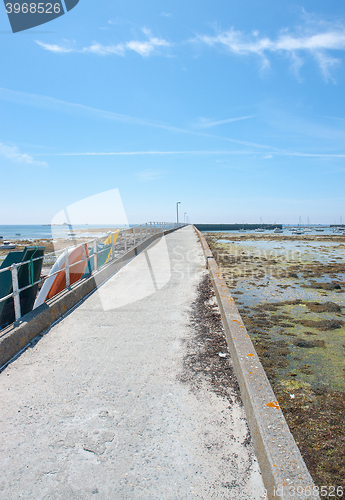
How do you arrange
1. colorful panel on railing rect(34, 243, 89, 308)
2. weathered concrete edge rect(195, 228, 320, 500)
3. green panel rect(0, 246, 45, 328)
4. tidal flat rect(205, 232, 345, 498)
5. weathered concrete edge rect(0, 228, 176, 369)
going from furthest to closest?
1. colorful panel on railing rect(34, 243, 89, 308)
2. green panel rect(0, 246, 45, 328)
3. weathered concrete edge rect(0, 228, 176, 369)
4. tidal flat rect(205, 232, 345, 498)
5. weathered concrete edge rect(195, 228, 320, 500)

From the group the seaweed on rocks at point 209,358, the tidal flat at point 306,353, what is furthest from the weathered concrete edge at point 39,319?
the tidal flat at point 306,353

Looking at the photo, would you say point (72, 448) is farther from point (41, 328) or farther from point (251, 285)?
point (251, 285)

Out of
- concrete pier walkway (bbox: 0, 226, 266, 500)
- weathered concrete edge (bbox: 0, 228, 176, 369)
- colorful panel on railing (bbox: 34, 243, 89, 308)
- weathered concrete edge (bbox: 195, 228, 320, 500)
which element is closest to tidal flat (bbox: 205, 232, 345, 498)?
weathered concrete edge (bbox: 195, 228, 320, 500)

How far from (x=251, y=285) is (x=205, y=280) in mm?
4616

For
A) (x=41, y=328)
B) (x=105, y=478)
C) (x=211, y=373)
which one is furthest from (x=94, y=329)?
(x=105, y=478)

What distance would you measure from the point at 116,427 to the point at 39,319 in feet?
9.02

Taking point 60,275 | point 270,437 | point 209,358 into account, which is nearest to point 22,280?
point 60,275

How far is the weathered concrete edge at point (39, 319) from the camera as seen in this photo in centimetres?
408

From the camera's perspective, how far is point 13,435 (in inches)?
106

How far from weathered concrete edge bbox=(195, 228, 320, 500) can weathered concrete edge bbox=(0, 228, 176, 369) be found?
287cm

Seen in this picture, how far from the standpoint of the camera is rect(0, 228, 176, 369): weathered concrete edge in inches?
161

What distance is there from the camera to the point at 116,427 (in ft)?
9.14

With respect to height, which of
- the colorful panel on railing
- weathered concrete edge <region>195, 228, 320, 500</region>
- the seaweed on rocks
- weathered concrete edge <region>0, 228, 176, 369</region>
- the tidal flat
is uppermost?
the colorful panel on railing

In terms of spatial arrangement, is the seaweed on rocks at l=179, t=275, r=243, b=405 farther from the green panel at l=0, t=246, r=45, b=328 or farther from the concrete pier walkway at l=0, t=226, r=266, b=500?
the green panel at l=0, t=246, r=45, b=328
